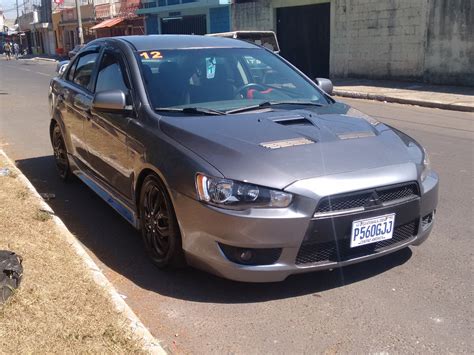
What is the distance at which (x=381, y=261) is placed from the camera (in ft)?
12.9

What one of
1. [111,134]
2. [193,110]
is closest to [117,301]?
[193,110]

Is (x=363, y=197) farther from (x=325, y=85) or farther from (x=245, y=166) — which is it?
(x=325, y=85)

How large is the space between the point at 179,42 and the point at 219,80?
23.7 inches

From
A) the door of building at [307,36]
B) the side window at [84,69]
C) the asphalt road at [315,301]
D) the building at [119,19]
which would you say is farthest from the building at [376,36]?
the building at [119,19]

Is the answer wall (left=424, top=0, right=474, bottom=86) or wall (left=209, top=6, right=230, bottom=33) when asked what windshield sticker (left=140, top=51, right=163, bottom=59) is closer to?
wall (left=424, top=0, right=474, bottom=86)

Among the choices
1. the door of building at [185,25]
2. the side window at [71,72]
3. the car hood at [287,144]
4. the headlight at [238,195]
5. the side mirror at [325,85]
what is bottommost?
the headlight at [238,195]

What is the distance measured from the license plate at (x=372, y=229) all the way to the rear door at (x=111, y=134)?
6.00 feet

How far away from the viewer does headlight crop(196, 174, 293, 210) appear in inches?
124

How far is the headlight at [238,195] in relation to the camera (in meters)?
3.15

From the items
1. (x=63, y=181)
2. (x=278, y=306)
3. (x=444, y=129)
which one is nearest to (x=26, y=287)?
(x=278, y=306)

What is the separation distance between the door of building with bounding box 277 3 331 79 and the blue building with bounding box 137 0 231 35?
470cm

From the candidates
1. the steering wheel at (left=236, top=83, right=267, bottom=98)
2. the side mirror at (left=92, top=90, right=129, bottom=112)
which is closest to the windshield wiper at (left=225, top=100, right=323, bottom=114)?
the steering wheel at (left=236, top=83, right=267, bottom=98)

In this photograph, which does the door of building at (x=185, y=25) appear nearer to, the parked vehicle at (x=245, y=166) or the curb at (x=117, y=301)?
the parked vehicle at (x=245, y=166)

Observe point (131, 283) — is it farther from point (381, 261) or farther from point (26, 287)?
point (381, 261)
